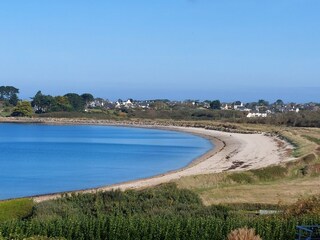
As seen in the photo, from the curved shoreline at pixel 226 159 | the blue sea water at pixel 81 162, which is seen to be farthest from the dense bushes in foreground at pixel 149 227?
the blue sea water at pixel 81 162

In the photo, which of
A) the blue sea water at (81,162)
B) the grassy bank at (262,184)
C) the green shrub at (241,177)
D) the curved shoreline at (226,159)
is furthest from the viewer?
the blue sea water at (81,162)

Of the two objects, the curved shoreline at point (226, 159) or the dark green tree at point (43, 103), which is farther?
the dark green tree at point (43, 103)

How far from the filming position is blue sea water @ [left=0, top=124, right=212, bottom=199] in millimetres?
44500

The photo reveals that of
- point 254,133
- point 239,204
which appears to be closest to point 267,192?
point 239,204

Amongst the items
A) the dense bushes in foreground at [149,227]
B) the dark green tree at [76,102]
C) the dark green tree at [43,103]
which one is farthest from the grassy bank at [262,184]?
the dark green tree at [76,102]

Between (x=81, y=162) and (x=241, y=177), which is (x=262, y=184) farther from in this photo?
(x=81, y=162)

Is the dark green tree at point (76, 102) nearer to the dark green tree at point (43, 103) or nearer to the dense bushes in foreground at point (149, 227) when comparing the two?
the dark green tree at point (43, 103)

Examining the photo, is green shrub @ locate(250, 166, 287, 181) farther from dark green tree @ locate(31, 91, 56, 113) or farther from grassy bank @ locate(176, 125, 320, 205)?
dark green tree @ locate(31, 91, 56, 113)

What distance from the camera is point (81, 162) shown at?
201 ft

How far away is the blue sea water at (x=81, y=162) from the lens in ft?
146

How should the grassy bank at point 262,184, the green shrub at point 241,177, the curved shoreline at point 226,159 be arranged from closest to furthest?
the grassy bank at point 262,184 → the green shrub at point 241,177 → the curved shoreline at point 226,159

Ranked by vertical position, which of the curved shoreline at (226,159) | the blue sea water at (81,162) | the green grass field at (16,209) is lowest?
the blue sea water at (81,162)

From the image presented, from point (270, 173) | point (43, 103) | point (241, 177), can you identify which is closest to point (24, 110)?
point (43, 103)

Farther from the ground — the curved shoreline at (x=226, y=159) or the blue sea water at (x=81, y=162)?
the curved shoreline at (x=226, y=159)
